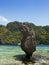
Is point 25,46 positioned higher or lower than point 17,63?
higher

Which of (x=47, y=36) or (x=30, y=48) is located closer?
(x=30, y=48)

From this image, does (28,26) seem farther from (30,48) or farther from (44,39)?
(44,39)

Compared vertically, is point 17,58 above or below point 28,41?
below

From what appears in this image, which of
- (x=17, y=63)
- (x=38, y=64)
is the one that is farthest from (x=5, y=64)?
(x=38, y=64)

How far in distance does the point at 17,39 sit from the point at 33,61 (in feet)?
416

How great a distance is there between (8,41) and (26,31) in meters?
119

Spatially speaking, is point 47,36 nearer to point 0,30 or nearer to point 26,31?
point 0,30

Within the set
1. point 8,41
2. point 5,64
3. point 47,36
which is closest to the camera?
point 5,64

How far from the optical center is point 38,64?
23.1m

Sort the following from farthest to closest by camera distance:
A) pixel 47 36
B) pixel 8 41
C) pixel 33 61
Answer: pixel 47 36 → pixel 8 41 → pixel 33 61

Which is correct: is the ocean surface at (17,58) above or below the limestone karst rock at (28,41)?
below

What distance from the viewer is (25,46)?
2522 centimetres

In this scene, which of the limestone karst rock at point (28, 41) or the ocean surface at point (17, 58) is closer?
the ocean surface at point (17, 58)

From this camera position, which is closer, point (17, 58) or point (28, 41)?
point (28, 41)
